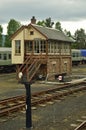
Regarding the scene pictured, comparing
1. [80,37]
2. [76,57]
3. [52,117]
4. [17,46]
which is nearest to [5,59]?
[17,46]

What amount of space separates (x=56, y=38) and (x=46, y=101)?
19.5m

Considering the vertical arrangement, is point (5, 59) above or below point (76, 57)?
above

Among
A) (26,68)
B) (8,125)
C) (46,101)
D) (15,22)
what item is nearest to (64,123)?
(8,125)

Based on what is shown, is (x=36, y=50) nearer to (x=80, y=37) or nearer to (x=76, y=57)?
(x=76, y=57)

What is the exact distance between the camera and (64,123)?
14.6 m

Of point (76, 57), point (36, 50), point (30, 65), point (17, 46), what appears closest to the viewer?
point (30, 65)

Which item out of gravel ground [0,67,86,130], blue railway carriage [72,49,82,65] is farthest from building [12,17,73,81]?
blue railway carriage [72,49,82,65]

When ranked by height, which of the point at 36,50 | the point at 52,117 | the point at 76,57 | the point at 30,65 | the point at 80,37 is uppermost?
the point at 80,37

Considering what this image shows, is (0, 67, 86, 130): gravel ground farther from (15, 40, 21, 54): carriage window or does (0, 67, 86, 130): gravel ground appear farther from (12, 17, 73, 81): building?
(15, 40, 21, 54): carriage window

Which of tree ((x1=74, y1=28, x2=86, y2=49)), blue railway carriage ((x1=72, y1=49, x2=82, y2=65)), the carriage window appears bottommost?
blue railway carriage ((x1=72, y1=49, x2=82, y2=65))

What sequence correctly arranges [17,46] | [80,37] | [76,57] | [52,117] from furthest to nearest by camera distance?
[80,37], [76,57], [17,46], [52,117]

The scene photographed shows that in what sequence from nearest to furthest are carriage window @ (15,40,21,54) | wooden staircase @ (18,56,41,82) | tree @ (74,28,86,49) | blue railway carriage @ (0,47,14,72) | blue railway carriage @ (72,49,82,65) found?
wooden staircase @ (18,56,41,82)
carriage window @ (15,40,21,54)
blue railway carriage @ (0,47,14,72)
blue railway carriage @ (72,49,82,65)
tree @ (74,28,86,49)

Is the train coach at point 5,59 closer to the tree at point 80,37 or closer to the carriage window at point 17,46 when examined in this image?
the carriage window at point 17,46

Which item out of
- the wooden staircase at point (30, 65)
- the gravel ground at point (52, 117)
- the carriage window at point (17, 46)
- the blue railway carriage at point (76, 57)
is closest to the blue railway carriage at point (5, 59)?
the carriage window at point (17, 46)
